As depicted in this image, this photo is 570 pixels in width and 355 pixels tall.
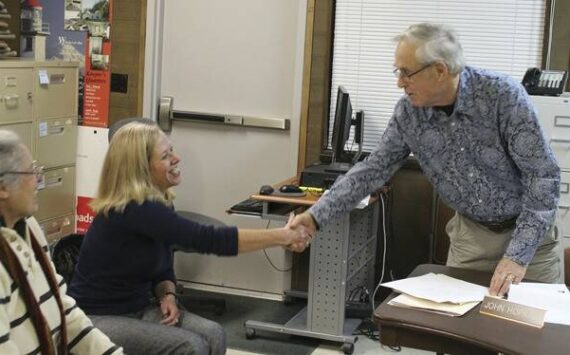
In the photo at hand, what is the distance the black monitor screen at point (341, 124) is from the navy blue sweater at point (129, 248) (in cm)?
163

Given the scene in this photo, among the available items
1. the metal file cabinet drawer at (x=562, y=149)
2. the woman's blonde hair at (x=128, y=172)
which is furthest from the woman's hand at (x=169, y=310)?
the metal file cabinet drawer at (x=562, y=149)

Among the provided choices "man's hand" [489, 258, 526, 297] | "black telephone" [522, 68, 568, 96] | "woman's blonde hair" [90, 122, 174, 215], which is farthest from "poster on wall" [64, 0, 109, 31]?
"man's hand" [489, 258, 526, 297]

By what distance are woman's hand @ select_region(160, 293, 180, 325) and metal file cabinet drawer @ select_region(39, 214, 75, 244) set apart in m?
2.23

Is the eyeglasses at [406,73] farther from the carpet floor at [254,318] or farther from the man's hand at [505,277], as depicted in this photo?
the carpet floor at [254,318]

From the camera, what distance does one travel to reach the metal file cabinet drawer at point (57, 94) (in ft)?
15.5

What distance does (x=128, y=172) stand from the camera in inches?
107

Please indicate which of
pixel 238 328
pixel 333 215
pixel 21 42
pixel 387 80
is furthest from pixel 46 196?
pixel 333 215

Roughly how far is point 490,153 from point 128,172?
1170 mm

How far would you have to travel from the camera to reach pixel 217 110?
493 centimetres

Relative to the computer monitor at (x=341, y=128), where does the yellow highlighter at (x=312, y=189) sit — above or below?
below

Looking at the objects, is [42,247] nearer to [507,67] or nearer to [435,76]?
[435,76]

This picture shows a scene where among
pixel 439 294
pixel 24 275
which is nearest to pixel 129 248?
pixel 24 275

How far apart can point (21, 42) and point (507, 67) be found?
2.97 m

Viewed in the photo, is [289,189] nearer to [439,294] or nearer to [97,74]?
[97,74]
